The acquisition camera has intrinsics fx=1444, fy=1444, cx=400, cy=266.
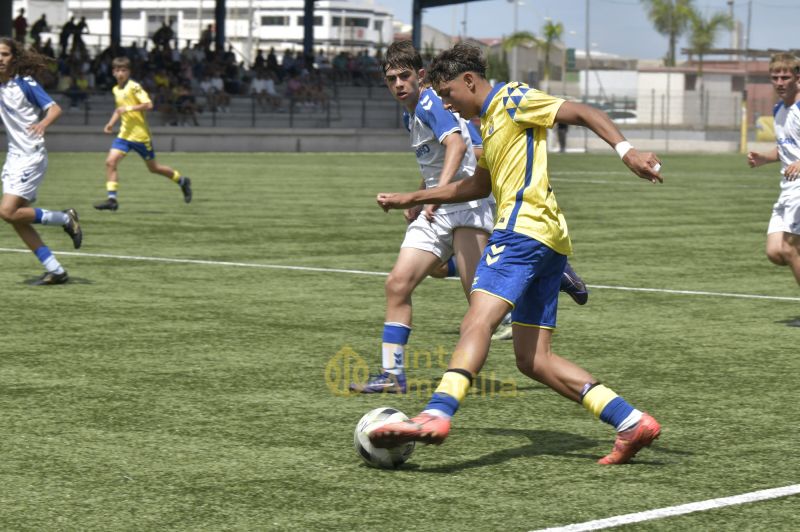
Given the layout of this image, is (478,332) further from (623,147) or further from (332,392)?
(332,392)

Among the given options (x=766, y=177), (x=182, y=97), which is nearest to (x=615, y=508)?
(x=766, y=177)

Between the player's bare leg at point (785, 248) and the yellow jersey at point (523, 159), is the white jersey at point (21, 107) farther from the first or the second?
the yellow jersey at point (523, 159)

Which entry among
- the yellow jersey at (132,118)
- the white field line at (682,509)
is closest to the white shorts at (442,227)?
the white field line at (682,509)

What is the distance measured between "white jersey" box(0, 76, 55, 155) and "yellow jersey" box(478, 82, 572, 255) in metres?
7.46

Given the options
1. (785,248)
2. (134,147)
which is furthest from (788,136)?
(134,147)

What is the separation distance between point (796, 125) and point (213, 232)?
9157 millimetres

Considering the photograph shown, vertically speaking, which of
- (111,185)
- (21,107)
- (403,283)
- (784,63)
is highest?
(784,63)

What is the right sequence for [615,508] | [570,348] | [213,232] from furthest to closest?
[213,232], [570,348], [615,508]

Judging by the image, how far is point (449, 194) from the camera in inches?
260

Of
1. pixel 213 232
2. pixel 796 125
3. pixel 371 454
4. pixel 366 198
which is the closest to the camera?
pixel 371 454

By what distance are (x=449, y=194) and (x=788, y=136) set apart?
16.7 ft

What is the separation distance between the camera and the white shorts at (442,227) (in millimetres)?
7871

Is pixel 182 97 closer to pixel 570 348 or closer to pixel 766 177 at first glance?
pixel 766 177

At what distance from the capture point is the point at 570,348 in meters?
9.52
